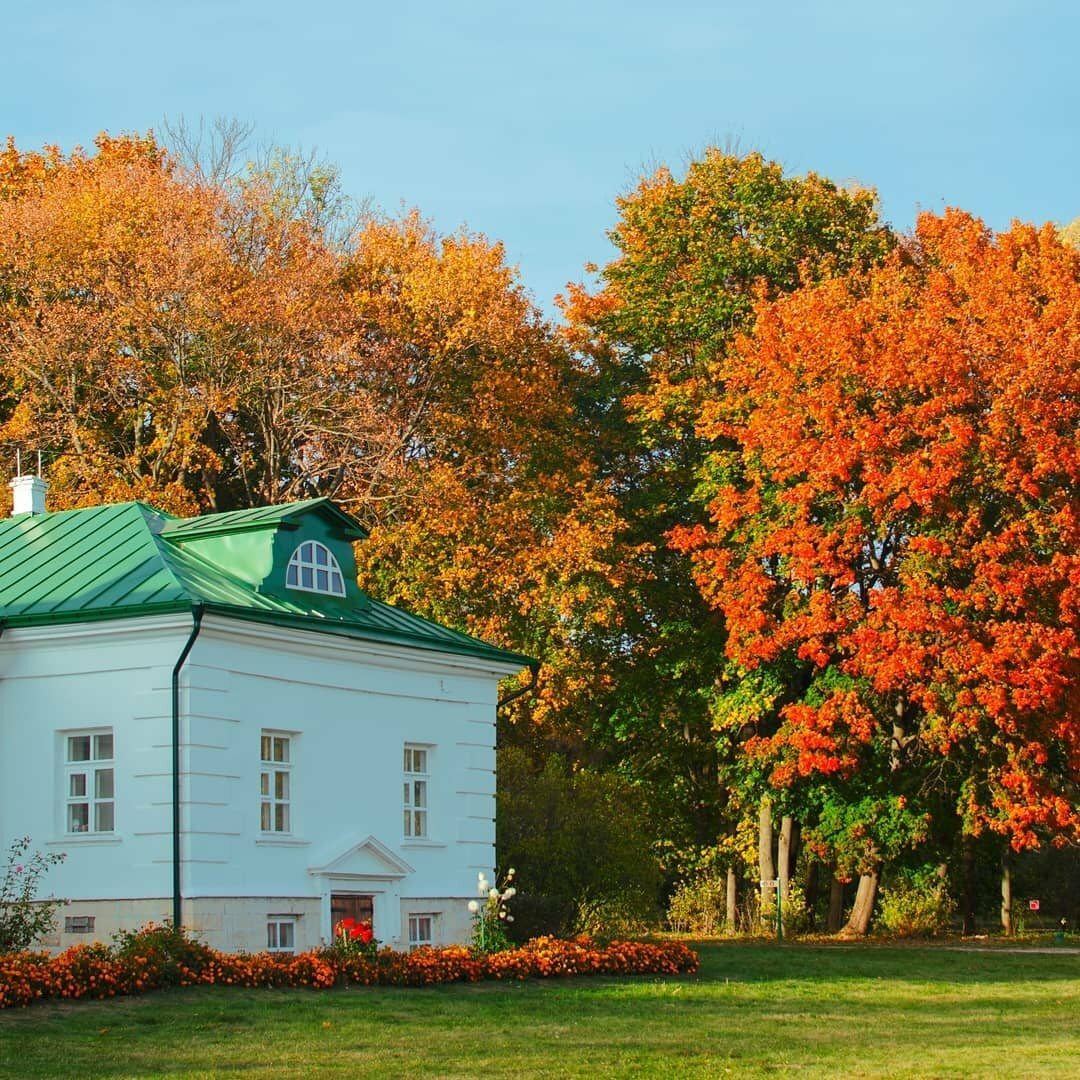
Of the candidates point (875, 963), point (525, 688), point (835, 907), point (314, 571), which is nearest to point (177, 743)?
point (314, 571)

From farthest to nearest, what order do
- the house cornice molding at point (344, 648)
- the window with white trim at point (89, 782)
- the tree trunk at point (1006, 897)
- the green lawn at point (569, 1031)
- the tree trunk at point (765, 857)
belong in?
the tree trunk at point (1006, 897)
the tree trunk at point (765, 857)
the window with white trim at point (89, 782)
the house cornice molding at point (344, 648)
the green lawn at point (569, 1031)

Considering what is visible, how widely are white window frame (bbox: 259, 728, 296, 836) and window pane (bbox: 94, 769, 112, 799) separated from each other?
75.5 inches

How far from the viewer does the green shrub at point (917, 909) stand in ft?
129

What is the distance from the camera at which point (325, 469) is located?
36.8 metres

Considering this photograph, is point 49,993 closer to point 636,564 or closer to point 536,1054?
point 536,1054

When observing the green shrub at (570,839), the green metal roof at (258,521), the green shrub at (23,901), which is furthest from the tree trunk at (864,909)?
the green shrub at (23,901)

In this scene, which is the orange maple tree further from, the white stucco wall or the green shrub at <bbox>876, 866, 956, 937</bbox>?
the white stucco wall

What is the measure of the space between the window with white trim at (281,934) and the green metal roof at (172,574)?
3.84 m

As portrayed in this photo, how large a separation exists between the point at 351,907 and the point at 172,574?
524cm

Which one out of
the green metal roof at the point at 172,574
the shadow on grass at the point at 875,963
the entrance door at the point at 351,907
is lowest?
the shadow on grass at the point at 875,963

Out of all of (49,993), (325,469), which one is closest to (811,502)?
(325,469)

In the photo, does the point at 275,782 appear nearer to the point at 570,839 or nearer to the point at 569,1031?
the point at 569,1031

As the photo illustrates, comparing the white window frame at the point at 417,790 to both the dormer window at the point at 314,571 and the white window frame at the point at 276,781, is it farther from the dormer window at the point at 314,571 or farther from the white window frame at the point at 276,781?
the dormer window at the point at 314,571

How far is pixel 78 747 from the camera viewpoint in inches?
910
